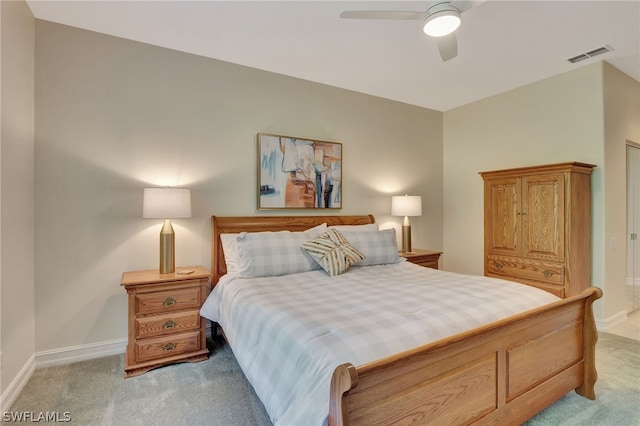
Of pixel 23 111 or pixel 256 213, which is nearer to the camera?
pixel 23 111

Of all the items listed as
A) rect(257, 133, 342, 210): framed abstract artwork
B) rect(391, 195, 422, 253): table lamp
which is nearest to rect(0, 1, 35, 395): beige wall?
rect(257, 133, 342, 210): framed abstract artwork

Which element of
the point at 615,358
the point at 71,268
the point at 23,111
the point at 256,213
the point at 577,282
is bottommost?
the point at 615,358

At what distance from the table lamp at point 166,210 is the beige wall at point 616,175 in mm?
4201

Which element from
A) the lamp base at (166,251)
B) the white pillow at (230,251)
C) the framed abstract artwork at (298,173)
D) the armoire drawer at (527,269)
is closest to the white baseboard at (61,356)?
the lamp base at (166,251)

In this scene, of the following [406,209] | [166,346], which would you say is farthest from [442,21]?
[166,346]

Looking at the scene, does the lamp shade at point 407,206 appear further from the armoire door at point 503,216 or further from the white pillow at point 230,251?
the white pillow at point 230,251

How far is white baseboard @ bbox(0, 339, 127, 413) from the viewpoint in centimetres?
210

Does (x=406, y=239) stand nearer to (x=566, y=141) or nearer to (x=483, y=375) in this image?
(x=566, y=141)

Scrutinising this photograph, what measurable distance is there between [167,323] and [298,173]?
1.96 m

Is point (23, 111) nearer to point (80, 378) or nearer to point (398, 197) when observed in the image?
point (80, 378)

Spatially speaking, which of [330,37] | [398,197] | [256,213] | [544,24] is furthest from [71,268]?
[544,24]

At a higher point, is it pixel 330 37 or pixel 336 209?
pixel 330 37

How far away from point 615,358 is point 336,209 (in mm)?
2879

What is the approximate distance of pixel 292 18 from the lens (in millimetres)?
2449
